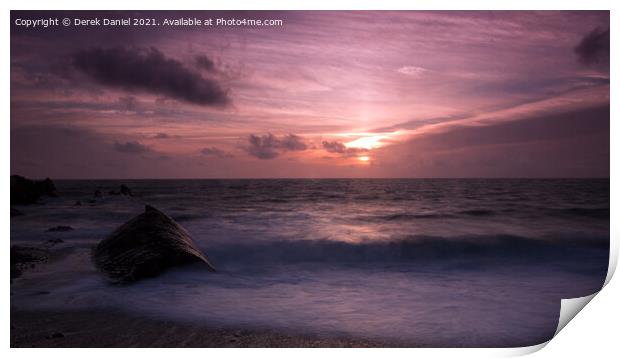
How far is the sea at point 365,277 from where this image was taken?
3402 mm

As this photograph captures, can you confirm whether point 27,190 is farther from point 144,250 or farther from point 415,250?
point 415,250

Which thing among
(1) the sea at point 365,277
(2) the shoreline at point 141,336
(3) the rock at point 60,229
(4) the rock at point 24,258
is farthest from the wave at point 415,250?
(3) the rock at point 60,229

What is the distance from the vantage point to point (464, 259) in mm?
5512

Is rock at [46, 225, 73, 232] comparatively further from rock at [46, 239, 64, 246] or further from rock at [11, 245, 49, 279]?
rock at [11, 245, 49, 279]

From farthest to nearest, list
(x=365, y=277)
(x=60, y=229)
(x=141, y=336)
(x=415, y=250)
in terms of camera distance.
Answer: (x=60, y=229) < (x=415, y=250) < (x=365, y=277) < (x=141, y=336)

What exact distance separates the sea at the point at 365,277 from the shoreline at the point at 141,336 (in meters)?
0.10

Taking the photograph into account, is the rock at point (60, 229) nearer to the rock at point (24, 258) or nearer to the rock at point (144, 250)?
the rock at point (24, 258)

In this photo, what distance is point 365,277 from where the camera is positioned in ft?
15.3

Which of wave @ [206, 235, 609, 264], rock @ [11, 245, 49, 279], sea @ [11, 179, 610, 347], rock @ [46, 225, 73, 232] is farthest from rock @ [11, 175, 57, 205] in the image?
wave @ [206, 235, 609, 264]

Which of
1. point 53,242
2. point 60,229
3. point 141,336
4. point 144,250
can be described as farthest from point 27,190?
point 141,336

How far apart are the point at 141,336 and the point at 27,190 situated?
7.42 m
